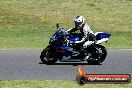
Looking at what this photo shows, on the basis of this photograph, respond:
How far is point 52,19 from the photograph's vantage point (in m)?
29.2

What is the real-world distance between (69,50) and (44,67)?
3.85 feet

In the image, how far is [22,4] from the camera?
1275 inches

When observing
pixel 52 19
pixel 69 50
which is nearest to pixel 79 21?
pixel 69 50

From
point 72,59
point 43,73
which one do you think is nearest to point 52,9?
point 72,59

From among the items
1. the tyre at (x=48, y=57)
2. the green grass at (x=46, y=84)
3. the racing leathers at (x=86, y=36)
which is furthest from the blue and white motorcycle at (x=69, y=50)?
the green grass at (x=46, y=84)

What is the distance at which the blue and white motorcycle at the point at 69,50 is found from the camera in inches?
647

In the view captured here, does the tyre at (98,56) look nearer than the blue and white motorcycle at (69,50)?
No

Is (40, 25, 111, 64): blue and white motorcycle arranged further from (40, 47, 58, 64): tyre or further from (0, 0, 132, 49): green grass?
(0, 0, 132, 49): green grass

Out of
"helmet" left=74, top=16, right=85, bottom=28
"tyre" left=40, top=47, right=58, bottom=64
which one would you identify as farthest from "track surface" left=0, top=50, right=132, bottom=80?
"helmet" left=74, top=16, right=85, bottom=28

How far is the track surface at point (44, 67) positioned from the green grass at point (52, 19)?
3.38 m

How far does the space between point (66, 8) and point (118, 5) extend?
12.1 feet

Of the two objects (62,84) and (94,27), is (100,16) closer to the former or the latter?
(94,27)

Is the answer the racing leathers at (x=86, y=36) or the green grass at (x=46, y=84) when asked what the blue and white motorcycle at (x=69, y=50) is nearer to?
the racing leathers at (x=86, y=36)

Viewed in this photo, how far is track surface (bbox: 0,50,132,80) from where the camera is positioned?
14.2 metres
